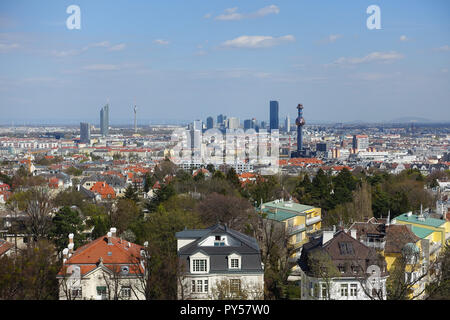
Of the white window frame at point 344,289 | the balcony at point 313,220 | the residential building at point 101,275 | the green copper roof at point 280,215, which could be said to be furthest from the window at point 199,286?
the balcony at point 313,220

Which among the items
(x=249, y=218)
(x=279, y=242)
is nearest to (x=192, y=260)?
(x=279, y=242)

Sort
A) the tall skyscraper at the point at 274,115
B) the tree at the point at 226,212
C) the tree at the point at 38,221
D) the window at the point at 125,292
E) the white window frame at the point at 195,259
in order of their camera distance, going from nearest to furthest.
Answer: the window at the point at 125,292 < the white window frame at the point at 195,259 < the tree at the point at 38,221 < the tree at the point at 226,212 < the tall skyscraper at the point at 274,115

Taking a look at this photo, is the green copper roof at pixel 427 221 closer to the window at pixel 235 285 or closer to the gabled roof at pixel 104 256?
the window at pixel 235 285

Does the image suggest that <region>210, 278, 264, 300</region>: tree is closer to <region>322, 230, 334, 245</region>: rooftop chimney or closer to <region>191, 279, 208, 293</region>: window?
<region>191, 279, 208, 293</region>: window

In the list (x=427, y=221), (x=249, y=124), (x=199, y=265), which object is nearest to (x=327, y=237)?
(x=199, y=265)

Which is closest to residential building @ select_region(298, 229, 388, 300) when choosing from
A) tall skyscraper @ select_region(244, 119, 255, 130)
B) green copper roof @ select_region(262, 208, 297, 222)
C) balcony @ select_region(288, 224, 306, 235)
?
balcony @ select_region(288, 224, 306, 235)
